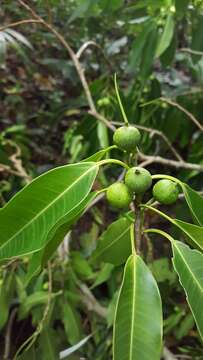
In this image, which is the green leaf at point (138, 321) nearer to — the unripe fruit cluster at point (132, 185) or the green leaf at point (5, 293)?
the unripe fruit cluster at point (132, 185)

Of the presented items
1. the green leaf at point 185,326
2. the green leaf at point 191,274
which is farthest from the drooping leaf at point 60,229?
the green leaf at point 185,326

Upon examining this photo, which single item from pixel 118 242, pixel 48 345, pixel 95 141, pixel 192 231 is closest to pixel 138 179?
pixel 192 231

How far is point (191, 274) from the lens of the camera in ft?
2.26

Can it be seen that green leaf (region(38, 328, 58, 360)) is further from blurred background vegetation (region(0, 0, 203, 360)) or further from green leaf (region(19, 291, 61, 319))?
green leaf (region(19, 291, 61, 319))

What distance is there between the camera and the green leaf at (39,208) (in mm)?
678

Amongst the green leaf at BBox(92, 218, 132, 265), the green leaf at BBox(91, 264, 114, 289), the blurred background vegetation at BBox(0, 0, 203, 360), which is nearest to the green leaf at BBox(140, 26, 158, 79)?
the blurred background vegetation at BBox(0, 0, 203, 360)

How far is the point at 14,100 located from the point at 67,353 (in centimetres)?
169

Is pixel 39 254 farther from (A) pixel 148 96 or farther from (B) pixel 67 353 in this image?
(A) pixel 148 96

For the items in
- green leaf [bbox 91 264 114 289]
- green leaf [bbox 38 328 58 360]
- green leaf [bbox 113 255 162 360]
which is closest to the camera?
green leaf [bbox 113 255 162 360]

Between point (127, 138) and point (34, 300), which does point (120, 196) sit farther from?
point (34, 300)

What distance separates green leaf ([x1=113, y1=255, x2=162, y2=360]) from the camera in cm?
64

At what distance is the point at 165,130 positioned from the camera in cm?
177

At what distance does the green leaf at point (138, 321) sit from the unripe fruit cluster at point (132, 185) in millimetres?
102

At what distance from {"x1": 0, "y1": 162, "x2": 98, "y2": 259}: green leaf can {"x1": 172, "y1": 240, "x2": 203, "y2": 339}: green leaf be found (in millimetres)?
154
